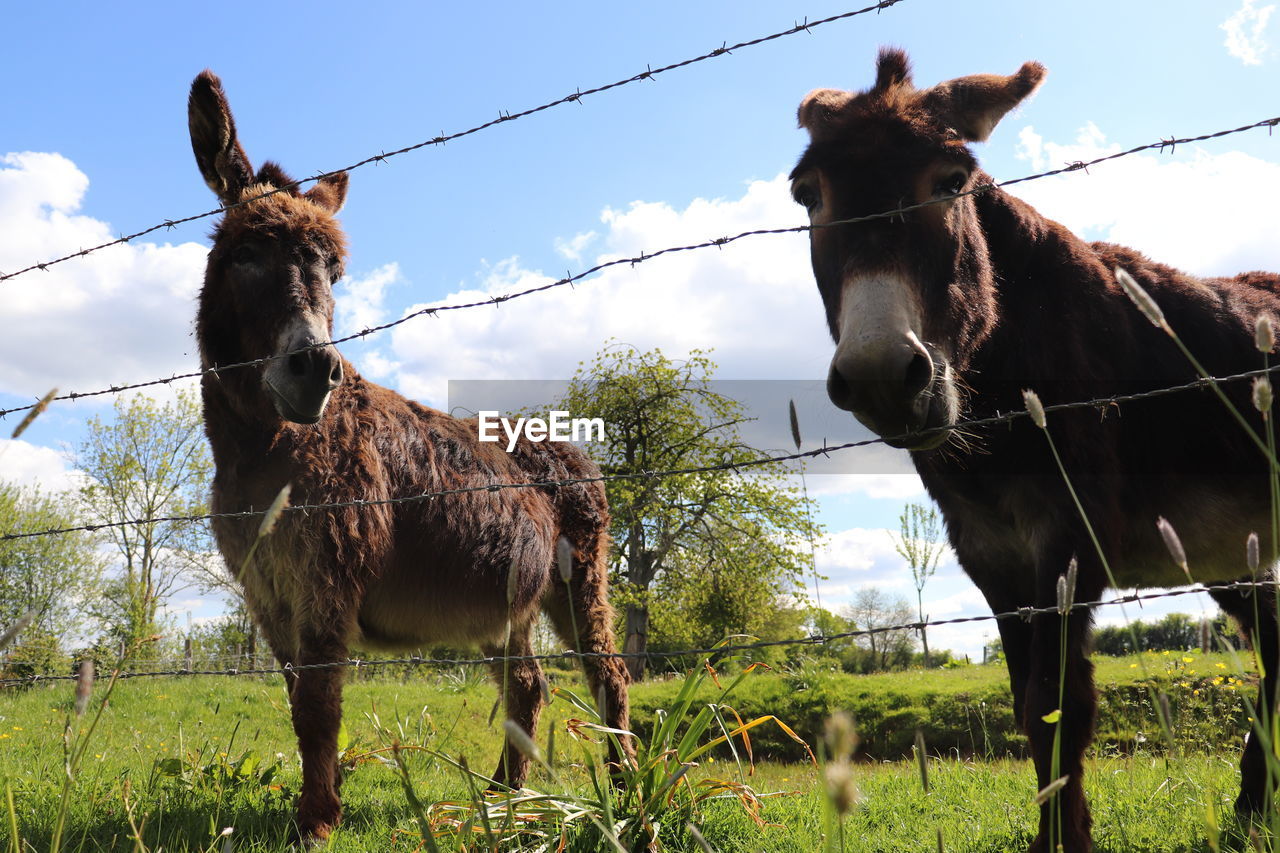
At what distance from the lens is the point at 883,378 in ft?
6.77

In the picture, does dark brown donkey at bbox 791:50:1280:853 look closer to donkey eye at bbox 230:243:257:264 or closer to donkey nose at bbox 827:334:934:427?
donkey nose at bbox 827:334:934:427

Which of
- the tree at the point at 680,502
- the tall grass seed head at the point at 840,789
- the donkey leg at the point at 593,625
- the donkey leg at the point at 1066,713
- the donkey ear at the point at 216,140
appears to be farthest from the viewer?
the tree at the point at 680,502

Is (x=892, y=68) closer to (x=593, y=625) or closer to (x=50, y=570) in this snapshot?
(x=593, y=625)

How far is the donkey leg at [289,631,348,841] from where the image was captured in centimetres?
328

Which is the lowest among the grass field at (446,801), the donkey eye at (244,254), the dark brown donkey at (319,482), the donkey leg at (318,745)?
the grass field at (446,801)

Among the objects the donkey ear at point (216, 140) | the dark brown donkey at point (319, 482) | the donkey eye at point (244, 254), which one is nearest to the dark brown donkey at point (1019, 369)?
the dark brown donkey at point (319, 482)

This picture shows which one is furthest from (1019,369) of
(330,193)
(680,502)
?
(680,502)

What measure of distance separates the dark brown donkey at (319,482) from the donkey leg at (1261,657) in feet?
7.95

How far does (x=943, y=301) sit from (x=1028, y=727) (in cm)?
124

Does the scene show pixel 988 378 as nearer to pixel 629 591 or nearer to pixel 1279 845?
pixel 1279 845

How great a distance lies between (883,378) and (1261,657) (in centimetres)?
223

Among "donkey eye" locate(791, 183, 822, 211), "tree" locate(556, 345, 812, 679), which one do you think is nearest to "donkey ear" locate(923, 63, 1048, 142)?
"donkey eye" locate(791, 183, 822, 211)

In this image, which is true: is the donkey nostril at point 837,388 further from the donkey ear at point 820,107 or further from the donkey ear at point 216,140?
the donkey ear at point 216,140

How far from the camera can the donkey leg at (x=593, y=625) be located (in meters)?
4.52
